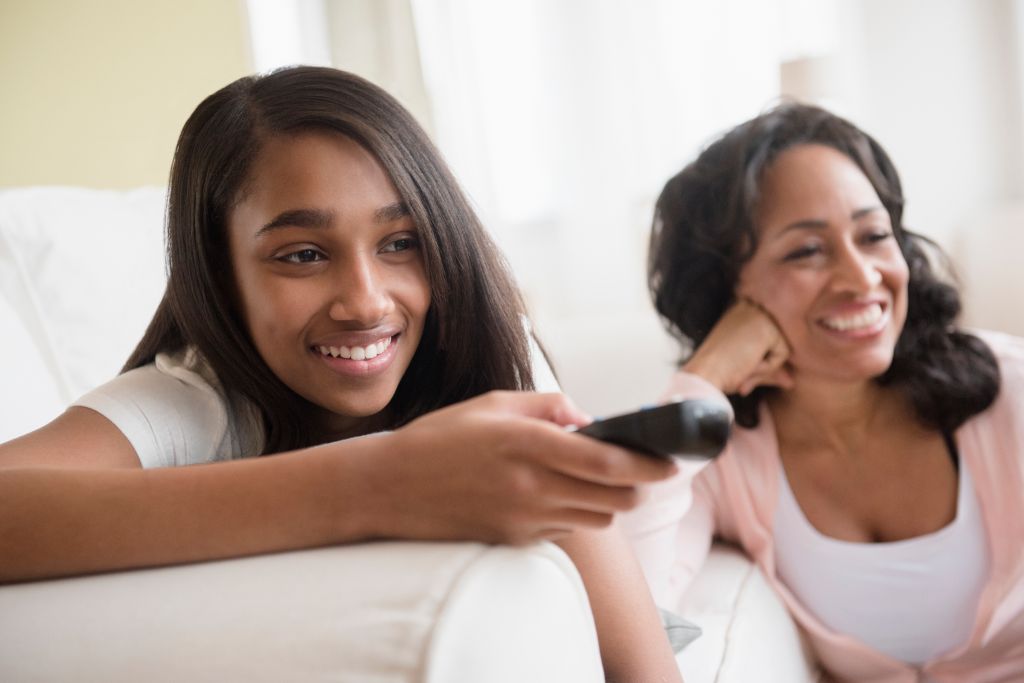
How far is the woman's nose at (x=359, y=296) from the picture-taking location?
83 cm

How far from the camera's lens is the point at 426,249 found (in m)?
0.89

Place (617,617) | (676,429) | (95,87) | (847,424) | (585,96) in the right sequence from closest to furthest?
(676,429) → (617,617) → (847,424) → (95,87) → (585,96)

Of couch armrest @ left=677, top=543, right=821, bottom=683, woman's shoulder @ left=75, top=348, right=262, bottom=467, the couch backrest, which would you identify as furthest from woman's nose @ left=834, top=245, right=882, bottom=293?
the couch backrest

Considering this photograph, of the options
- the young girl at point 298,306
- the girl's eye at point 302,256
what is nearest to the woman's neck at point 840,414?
the young girl at point 298,306

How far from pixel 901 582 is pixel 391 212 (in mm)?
847

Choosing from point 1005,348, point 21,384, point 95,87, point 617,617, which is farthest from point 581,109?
point 617,617

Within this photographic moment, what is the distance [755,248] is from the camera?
1320 millimetres

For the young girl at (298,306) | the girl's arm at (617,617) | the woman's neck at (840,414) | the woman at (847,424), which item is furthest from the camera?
the woman's neck at (840,414)

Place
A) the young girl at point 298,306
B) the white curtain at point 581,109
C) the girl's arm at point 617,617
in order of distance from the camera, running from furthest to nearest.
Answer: the white curtain at point 581,109
the young girl at point 298,306
the girl's arm at point 617,617

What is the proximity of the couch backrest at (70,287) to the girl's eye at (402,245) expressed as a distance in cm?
59

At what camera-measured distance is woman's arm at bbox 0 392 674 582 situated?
1.57 feet

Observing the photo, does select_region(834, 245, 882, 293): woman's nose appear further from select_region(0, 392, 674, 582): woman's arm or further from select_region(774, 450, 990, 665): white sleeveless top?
select_region(0, 392, 674, 582): woman's arm

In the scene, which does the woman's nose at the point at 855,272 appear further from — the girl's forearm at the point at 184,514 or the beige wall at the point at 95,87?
the beige wall at the point at 95,87

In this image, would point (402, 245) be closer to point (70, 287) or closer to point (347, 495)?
point (347, 495)
